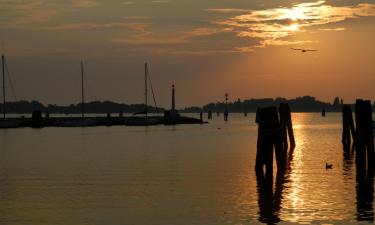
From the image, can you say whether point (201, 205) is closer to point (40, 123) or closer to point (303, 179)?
point (303, 179)

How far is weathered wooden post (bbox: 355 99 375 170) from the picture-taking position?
32.5m

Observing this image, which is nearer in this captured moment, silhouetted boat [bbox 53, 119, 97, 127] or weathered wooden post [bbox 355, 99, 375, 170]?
weathered wooden post [bbox 355, 99, 375, 170]

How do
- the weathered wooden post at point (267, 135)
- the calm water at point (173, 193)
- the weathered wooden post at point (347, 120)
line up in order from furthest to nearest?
the weathered wooden post at point (347, 120), the weathered wooden post at point (267, 135), the calm water at point (173, 193)

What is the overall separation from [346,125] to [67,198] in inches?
1307

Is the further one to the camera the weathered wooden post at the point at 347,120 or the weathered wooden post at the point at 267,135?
the weathered wooden post at the point at 347,120

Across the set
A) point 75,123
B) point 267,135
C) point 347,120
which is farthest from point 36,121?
point 267,135

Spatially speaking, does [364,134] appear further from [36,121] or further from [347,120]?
[36,121]

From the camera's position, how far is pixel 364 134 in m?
32.5

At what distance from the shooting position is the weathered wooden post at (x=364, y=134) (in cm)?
3253

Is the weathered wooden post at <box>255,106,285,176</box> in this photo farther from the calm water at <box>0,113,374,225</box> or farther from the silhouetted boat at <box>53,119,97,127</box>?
the silhouetted boat at <box>53,119,97,127</box>

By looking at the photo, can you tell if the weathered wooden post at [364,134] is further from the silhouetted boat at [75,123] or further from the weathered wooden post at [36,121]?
the weathered wooden post at [36,121]

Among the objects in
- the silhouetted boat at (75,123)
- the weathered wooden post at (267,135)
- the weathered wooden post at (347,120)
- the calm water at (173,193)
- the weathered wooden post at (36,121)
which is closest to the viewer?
the calm water at (173,193)

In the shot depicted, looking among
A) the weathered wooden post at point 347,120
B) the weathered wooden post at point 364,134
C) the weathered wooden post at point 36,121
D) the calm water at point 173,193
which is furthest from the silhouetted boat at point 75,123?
the weathered wooden post at point 364,134

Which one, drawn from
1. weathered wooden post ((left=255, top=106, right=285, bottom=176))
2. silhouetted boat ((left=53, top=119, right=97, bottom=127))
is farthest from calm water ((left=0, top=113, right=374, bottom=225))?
silhouetted boat ((left=53, top=119, right=97, bottom=127))
